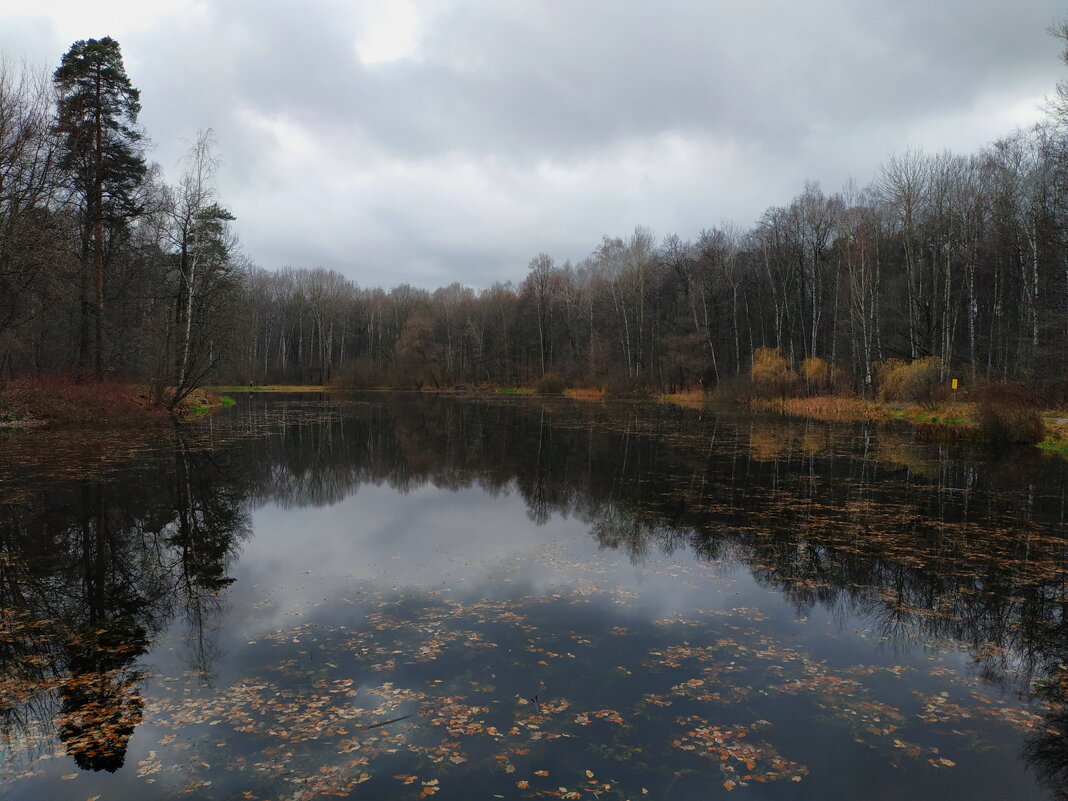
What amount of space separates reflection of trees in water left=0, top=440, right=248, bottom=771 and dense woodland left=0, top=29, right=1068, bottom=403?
1200 centimetres

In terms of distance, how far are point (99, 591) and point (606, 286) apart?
59.0 meters

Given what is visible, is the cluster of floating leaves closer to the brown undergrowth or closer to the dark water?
the dark water

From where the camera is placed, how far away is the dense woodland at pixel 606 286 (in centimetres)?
2375

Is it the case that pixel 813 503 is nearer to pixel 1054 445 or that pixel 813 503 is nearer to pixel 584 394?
pixel 1054 445

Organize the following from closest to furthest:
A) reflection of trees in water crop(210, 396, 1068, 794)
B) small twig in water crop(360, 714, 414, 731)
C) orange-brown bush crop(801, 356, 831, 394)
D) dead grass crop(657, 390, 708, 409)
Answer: small twig in water crop(360, 714, 414, 731)
reflection of trees in water crop(210, 396, 1068, 794)
orange-brown bush crop(801, 356, 831, 394)
dead grass crop(657, 390, 708, 409)

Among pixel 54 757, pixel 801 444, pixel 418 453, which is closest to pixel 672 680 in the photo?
pixel 54 757

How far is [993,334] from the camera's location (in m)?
36.4

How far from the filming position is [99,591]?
Answer: 23.2ft

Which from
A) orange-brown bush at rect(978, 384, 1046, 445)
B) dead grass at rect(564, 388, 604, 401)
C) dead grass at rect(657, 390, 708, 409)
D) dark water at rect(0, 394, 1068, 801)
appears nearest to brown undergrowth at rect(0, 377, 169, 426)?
dark water at rect(0, 394, 1068, 801)

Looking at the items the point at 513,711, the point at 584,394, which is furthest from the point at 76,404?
the point at 584,394

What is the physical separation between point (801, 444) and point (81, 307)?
2875 centimetres

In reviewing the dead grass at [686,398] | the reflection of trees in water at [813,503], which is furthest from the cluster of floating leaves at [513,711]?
the dead grass at [686,398]

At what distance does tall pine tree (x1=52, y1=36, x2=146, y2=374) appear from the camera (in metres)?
24.4

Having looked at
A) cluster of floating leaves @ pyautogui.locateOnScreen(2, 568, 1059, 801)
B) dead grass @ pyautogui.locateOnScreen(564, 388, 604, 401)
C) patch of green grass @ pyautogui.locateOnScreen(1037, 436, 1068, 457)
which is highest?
dead grass @ pyautogui.locateOnScreen(564, 388, 604, 401)
